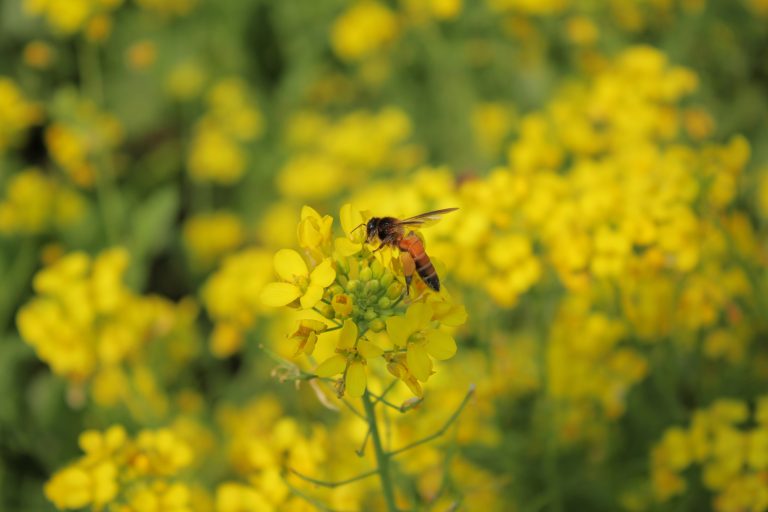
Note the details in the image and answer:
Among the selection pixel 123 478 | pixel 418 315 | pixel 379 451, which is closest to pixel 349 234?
pixel 418 315

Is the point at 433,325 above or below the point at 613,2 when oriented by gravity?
below

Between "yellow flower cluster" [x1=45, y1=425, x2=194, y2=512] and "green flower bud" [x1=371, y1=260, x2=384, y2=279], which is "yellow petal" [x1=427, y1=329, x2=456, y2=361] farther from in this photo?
"yellow flower cluster" [x1=45, y1=425, x2=194, y2=512]

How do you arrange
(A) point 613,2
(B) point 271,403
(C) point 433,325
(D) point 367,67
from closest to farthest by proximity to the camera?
(C) point 433,325 < (B) point 271,403 < (A) point 613,2 < (D) point 367,67

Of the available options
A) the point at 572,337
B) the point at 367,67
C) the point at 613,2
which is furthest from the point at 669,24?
the point at 572,337

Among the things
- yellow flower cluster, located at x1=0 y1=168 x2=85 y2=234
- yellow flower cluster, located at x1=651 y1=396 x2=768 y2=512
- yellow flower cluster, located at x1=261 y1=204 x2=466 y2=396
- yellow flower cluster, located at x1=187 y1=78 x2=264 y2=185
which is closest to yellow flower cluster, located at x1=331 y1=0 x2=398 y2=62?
yellow flower cluster, located at x1=187 y1=78 x2=264 y2=185

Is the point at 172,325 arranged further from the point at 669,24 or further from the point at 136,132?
the point at 669,24

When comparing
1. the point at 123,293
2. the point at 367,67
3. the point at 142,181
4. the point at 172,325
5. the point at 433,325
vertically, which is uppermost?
the point at 367,67
